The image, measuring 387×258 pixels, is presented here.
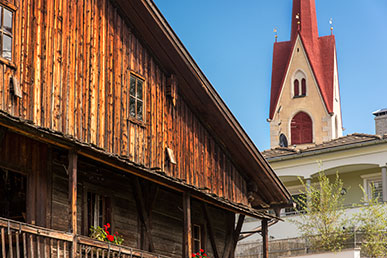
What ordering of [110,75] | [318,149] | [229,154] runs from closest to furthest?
[110,75], [229,154], [318,149]

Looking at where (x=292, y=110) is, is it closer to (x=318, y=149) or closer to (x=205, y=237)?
(x=318, y=149)

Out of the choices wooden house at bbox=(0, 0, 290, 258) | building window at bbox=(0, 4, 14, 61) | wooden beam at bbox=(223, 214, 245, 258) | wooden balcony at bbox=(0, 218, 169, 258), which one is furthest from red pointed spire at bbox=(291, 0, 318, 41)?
building window at bbox=(0, 4, 14, 61)

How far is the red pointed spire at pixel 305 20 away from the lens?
7156 cm

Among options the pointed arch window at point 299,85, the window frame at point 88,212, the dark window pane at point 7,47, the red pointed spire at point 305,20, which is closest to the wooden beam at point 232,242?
the window frame at point 88,212

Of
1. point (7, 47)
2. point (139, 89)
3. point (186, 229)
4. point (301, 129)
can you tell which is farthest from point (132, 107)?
point (301, 129)

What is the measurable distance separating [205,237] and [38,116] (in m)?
8.33

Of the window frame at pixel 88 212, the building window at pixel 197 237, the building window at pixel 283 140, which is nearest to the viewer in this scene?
the window frame at pixel 88 212

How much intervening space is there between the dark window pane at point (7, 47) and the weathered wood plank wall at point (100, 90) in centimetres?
12

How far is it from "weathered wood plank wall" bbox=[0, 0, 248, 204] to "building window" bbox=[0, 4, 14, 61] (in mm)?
120

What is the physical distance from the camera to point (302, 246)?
1415 inches

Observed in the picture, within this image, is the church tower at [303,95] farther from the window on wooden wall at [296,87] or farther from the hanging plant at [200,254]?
the hanging plant at [200,254]

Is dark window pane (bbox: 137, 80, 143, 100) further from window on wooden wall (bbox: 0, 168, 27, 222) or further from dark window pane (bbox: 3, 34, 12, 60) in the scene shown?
dark window pane (bbox: 3, 34, 12, 60)

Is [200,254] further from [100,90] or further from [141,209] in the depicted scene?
[100,90]

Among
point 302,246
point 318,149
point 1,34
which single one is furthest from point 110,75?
point 318,149
